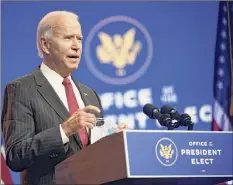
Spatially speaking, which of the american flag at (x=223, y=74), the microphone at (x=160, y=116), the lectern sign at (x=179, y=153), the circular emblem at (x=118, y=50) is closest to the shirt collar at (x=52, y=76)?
the microphone at (x=160, y=116)

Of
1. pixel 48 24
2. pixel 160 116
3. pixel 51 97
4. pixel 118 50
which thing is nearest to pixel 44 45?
pixel 48 24

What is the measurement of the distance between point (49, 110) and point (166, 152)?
25.4 inches

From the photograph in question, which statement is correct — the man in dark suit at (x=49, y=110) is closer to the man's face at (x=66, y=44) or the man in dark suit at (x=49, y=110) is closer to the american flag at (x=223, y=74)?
the man's face at (x=66, y=44)

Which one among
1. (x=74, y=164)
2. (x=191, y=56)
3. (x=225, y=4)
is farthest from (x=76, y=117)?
(x=225, y=4)

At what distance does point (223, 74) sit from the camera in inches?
192

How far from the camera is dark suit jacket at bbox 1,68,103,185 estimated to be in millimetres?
2465

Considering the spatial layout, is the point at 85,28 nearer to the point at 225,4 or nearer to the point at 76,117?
the point at 225,4

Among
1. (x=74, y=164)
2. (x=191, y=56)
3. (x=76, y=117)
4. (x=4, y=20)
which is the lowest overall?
(x=74, y=164)

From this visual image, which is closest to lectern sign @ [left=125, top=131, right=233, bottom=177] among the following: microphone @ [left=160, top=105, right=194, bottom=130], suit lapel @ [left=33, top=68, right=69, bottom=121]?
microphone @ [left=160, top=105, right=194, bottom=130]

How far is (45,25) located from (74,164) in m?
0.77

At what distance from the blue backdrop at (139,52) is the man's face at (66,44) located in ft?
4.83

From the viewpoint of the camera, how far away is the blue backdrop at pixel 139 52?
14.2 ft

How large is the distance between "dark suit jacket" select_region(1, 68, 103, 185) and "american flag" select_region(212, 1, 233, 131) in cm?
231

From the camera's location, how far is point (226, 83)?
493cm
